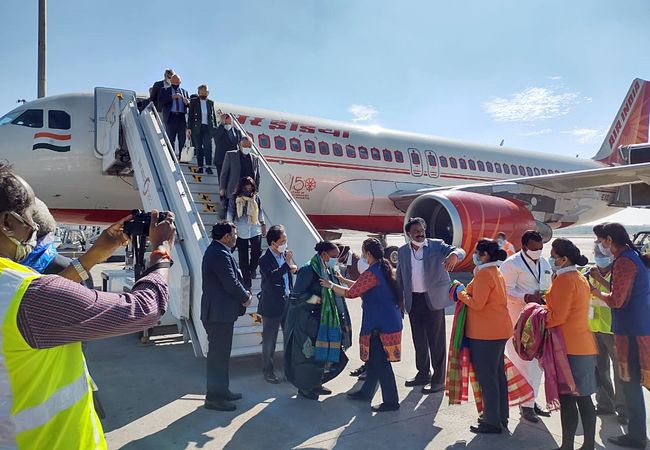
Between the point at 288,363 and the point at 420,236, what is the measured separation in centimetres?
167

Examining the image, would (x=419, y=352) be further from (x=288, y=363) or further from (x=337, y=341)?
(x=288, y=363)

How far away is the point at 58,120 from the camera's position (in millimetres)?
7742

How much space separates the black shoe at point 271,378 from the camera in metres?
4.45

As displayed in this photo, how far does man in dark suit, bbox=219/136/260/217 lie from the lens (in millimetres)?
5855

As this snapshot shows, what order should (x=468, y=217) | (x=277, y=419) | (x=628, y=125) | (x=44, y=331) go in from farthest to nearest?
(x=628, y=125)
(x=468, y=217)
(x=277, y=419)
(x=44, y=331)

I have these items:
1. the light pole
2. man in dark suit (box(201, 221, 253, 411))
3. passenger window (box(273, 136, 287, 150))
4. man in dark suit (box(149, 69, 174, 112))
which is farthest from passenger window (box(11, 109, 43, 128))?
man in dark suit (box(201, 221, 253, 411))

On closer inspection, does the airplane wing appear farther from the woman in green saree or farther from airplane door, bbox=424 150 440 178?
the woman in green saree

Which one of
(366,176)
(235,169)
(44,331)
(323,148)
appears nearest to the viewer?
(44,331)

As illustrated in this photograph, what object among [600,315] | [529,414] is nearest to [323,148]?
[600,315]

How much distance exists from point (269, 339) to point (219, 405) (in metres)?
0.93

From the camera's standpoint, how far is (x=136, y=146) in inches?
260

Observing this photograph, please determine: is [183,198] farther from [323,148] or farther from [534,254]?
[323,148]

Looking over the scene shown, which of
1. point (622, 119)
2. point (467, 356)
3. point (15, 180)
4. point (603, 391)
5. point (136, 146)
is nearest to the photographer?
point (15, 180)

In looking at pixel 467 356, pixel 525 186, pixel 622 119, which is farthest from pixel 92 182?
pixel 622 119
